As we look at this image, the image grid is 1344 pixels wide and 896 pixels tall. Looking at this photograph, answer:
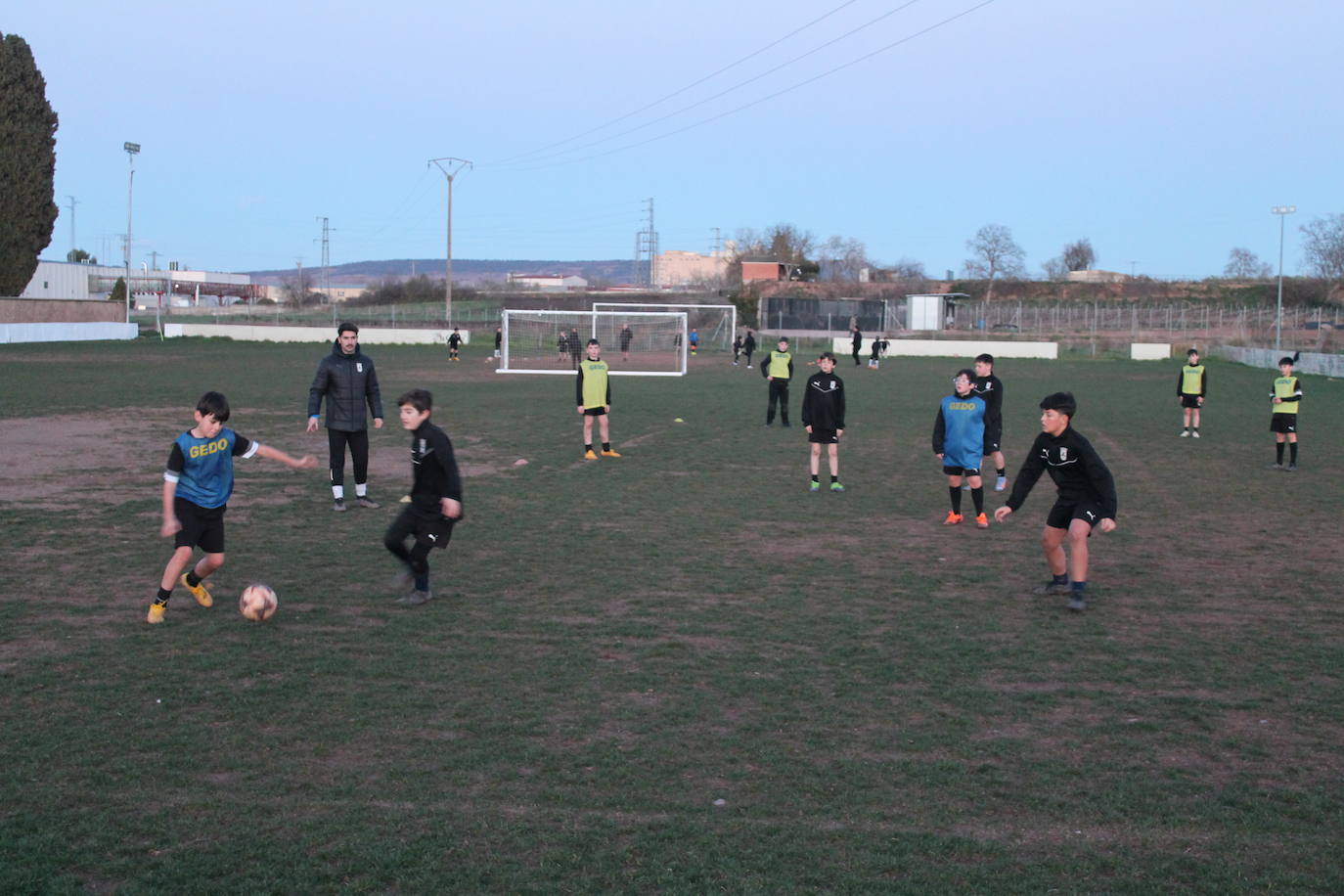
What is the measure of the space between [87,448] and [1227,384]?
31555mm

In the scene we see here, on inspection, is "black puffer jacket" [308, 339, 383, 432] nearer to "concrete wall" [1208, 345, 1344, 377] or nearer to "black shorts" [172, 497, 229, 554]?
"black shorts" [172, 497, 229, 554]

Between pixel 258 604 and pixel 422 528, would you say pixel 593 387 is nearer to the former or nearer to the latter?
pixel 422 528

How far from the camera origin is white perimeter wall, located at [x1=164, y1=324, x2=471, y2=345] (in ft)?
198

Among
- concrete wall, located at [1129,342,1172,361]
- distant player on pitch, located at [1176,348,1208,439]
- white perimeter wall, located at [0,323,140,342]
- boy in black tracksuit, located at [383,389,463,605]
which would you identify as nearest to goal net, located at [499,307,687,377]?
distant player on pitch, located at [1176,348,1208,439]

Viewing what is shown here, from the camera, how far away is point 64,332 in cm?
5147

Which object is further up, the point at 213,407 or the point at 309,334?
the point at 309,334

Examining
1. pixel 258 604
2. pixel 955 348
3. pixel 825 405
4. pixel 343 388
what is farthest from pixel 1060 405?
pixel 955 348

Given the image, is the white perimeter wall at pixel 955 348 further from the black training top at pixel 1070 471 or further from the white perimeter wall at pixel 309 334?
the black training top at pixel 1070 471

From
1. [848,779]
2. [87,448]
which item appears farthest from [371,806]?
[87,448]

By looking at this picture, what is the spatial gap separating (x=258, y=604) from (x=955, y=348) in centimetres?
5277

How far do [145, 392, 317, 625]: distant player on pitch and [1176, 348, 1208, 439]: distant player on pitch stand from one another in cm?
1620

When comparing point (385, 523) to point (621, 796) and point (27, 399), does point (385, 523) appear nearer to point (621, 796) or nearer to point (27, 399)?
point (621, 796)

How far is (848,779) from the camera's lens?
205 inches

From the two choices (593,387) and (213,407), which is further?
(593,387)
